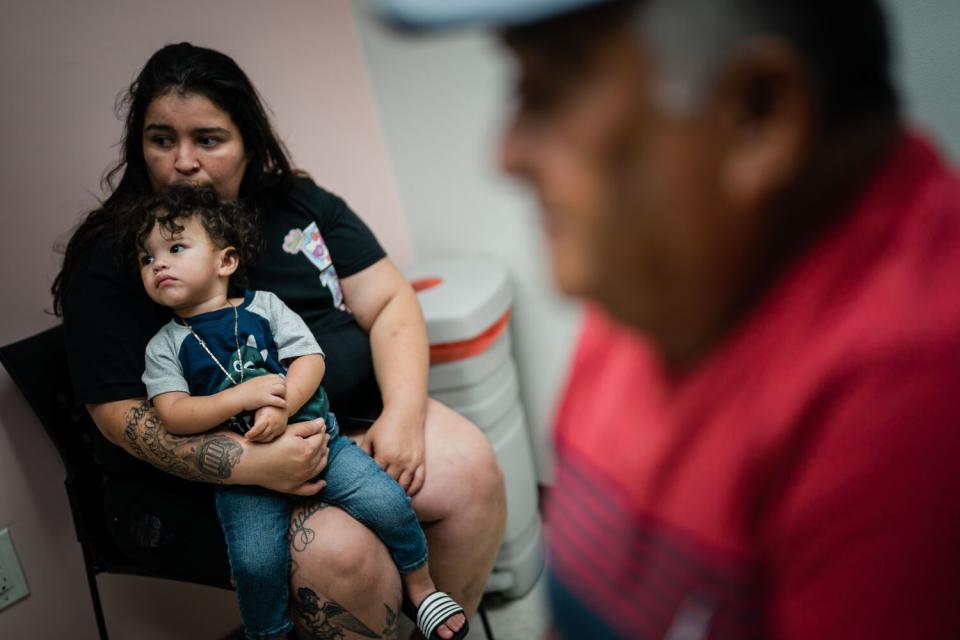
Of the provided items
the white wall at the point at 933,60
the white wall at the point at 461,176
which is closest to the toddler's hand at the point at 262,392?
the white wall at the point at 461,176

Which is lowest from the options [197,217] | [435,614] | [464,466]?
[435,614]

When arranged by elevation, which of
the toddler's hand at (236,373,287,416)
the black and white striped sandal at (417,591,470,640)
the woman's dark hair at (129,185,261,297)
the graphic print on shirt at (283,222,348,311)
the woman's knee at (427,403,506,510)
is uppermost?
the woman's dark hair at (129,185,261,297)

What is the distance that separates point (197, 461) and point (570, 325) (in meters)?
0.95

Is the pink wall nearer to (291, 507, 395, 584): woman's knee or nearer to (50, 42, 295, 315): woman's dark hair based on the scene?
(50, 42, 295, 315): woman's dark hair

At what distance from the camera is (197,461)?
123 cm

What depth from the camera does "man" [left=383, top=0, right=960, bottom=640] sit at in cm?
36

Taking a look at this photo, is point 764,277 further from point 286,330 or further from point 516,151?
point 286,330

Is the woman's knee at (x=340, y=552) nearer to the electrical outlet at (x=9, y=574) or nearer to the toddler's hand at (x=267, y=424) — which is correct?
the toddler's hand at (x=267, y=424)

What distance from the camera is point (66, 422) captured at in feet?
4.92

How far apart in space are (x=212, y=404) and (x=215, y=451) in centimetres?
8

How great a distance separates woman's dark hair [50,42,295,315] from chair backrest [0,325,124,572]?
0.35 feet

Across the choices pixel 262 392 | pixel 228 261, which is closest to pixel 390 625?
pixel 262 392

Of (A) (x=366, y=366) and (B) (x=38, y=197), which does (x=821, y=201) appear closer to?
(A) (x=366, y=366)

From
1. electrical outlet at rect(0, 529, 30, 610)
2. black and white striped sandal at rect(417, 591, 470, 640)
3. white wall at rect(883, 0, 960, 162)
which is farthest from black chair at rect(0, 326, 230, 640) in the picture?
white wall at rect(883, 0, 960, 162)
